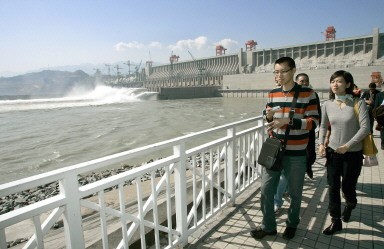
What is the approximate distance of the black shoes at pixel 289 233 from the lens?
3119mm

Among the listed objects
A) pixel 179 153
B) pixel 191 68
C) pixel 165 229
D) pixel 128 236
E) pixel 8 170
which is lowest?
pixel 8 170

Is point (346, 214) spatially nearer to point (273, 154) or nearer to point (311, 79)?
point (273, 154)

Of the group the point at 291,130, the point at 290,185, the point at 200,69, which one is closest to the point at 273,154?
the point at 291,130

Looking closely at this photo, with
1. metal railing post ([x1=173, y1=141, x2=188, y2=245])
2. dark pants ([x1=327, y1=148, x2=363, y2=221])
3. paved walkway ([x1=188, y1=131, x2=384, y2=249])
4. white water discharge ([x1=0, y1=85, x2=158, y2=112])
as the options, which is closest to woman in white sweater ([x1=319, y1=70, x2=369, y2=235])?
dark pants ([x1=327, y1=148, x2=363, y2=221])

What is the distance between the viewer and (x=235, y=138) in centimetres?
381

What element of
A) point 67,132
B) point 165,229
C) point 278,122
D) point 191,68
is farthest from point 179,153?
point 191,68

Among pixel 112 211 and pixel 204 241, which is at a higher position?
pixel 112 211

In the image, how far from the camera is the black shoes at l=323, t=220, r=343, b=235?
125 inches

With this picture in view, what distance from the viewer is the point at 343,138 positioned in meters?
3.11

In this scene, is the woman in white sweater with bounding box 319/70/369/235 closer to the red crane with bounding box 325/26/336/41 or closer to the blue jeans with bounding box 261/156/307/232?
the blue jeans with bounding box 261/156/307/232

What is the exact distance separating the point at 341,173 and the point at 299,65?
74.8 m

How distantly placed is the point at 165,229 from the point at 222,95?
69.1 metres

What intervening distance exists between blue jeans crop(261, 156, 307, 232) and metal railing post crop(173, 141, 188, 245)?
936mm

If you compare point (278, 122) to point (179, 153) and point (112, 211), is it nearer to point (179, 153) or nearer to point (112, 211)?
point (179, 153)
